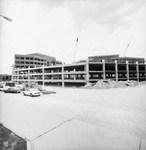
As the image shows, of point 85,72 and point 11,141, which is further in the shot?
point 85,72

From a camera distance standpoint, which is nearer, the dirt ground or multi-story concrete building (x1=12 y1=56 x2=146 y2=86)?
the dirt ground

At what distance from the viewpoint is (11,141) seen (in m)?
5.14

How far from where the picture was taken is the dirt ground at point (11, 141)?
4659 mm

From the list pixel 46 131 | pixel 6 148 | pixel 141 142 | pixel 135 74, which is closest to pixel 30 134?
pixel 46 131

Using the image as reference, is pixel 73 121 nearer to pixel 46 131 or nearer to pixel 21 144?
pixel 46 131

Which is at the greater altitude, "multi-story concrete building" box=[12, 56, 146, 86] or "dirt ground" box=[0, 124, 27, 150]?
"multi-story concrete building" box=[12, 56, 146, 86]

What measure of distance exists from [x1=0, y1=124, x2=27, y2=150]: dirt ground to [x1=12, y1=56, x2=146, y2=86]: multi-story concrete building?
27264 millimetres

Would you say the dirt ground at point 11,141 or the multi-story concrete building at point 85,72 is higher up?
the multi-story concrete building at point 85,72

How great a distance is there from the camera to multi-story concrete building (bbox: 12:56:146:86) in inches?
1318

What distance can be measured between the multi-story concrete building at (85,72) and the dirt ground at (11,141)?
27.3 metres

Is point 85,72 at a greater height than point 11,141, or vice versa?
point 85,72

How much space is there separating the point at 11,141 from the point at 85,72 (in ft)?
92.2

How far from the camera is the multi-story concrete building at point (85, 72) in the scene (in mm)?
33469

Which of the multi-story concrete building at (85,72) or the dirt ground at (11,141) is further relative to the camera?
the multi-story concrete building at (85,72)
